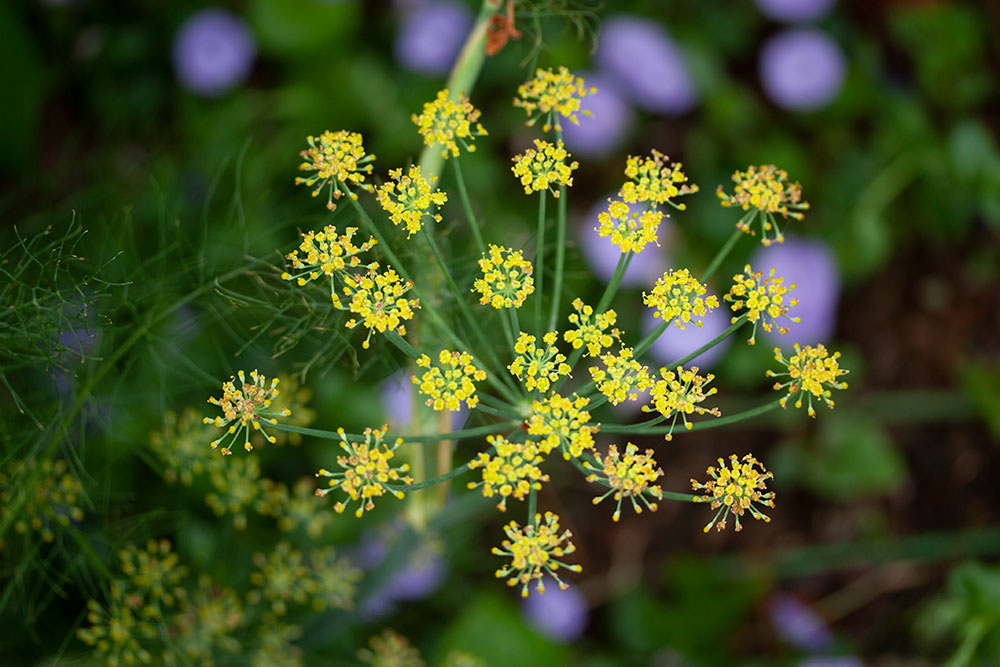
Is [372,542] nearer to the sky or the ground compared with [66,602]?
nearer to the sky

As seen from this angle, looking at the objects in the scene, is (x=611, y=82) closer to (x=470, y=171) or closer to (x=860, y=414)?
(x=470, y=171)

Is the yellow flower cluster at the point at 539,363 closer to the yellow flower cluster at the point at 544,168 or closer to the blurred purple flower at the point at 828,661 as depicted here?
the yellow flower cluster at the point at 544,168

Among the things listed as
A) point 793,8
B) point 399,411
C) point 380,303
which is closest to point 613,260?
point 399,411

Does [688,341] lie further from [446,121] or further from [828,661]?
[446,121]

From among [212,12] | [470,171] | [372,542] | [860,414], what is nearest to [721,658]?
[860,414]

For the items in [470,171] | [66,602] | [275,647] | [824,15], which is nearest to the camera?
[275,647]

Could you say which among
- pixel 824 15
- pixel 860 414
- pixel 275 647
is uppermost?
pixel 824 15

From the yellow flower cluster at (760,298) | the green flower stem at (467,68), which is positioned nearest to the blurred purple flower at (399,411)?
the green flower stem at (467,68)
